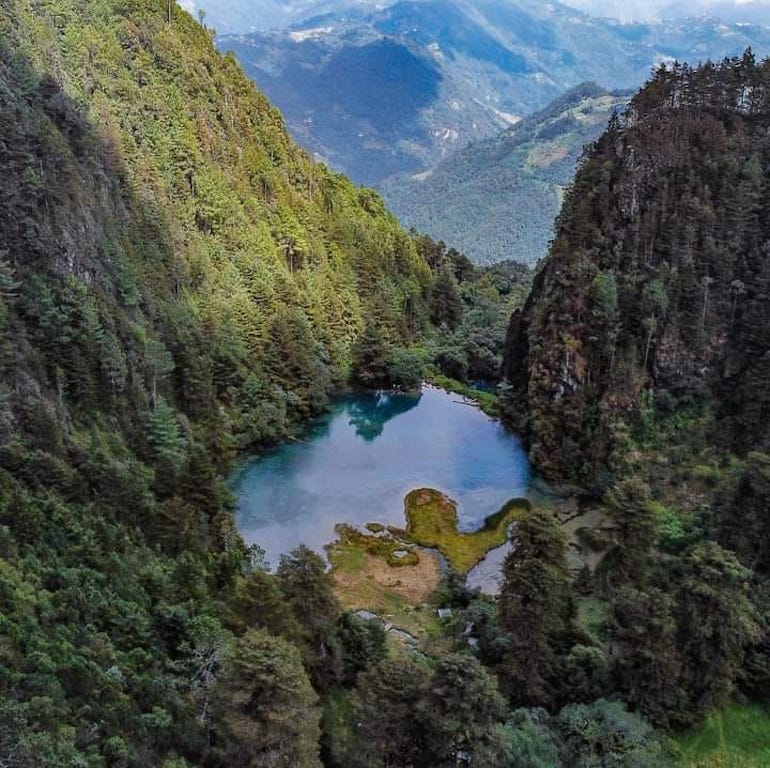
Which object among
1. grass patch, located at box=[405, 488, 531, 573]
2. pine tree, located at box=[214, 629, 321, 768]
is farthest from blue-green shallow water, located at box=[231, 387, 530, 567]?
pine tree, located at box=[214, 629, 321, 768]

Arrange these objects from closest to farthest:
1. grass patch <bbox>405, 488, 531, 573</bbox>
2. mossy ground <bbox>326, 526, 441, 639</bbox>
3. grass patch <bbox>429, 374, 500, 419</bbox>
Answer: mossy ground <bbox>326, 526, 441, 639</bbox> < grass patch <bbox>405, 488, 531, 573</bbox> < grass patch <bbox>429, 374, 500, 419</bbox>

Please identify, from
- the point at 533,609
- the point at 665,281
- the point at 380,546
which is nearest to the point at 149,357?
the point at 380,546

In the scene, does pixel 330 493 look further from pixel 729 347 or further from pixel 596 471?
pixel 729 347

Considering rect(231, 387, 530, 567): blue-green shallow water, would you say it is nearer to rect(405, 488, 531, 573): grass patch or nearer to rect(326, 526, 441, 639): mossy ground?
rect(405, 488, 531, 573): grass patch

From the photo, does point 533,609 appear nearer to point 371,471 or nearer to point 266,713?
point 266,713

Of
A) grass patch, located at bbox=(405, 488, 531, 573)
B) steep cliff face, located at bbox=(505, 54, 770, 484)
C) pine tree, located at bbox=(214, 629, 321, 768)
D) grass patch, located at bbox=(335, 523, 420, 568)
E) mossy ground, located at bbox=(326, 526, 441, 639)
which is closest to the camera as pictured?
pine tree, located at bbox=(214, 629, 321, 768)

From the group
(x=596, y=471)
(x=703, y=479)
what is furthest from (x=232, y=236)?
(x=703, y=479)

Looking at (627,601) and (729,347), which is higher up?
(729,347)

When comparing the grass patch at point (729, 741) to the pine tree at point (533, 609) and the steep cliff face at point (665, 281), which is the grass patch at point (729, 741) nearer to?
the pine tree at point (533, 609)
